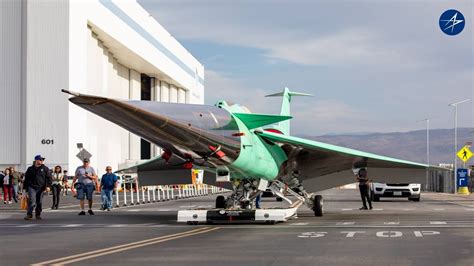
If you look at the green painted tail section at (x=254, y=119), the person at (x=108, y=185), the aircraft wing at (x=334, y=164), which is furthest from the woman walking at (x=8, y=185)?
the green painted tail section at (x=254, y=119)

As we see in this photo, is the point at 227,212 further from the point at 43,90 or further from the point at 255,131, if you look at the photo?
the point at 43,90

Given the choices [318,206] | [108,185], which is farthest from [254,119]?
[108,185]

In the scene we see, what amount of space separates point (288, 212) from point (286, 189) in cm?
414

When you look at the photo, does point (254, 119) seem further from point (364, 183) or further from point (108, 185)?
point (108, 185)

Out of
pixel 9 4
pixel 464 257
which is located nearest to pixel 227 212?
pixel 464 257

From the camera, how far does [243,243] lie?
14852 mm

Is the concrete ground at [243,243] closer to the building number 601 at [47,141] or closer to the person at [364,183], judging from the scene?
the person at [364,183]

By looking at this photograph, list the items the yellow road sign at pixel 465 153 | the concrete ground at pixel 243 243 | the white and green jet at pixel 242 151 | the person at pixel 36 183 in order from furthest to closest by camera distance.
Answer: the yellow road sign at pixel 465 153
the person at pixel 36 183
the white and green jet at pixel 242 151
the concrete ground at pixel 243 243

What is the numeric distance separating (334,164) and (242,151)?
6.13m

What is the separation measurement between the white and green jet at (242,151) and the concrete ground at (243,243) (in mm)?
1620

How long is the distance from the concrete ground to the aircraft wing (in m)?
2.39

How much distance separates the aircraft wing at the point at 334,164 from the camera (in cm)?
2331

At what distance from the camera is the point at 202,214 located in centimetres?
2067

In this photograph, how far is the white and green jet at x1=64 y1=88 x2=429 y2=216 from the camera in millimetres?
17031
